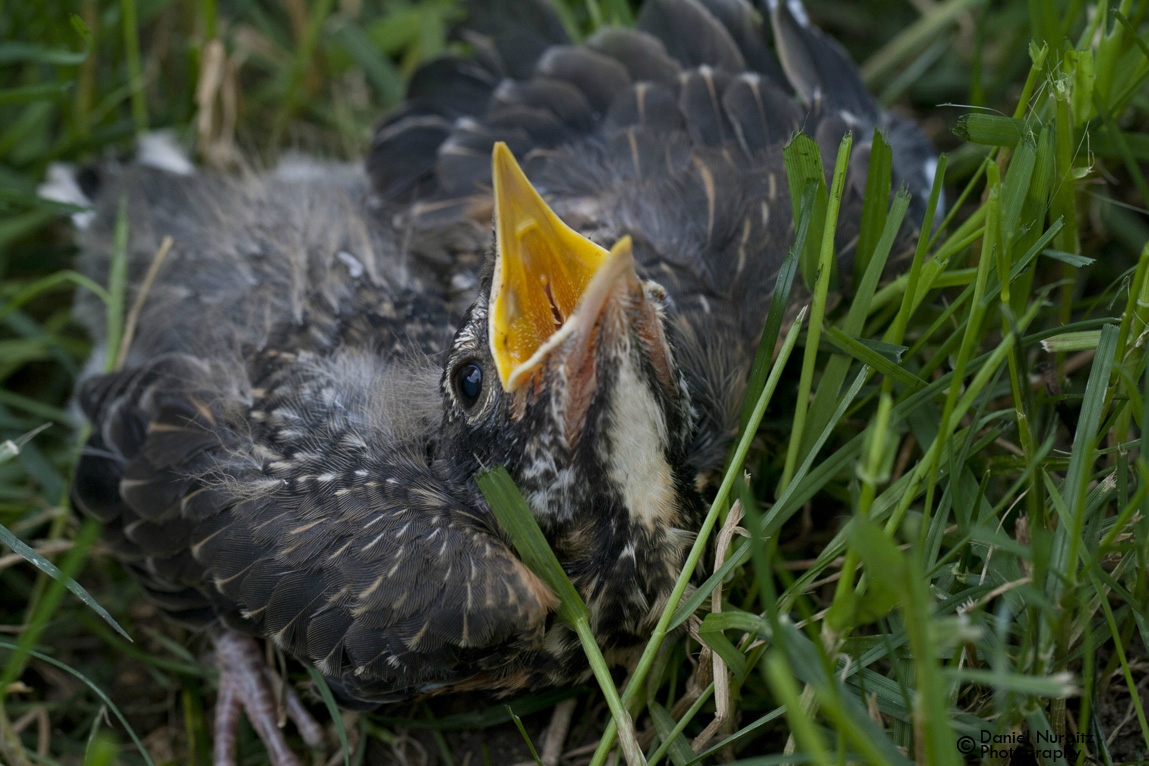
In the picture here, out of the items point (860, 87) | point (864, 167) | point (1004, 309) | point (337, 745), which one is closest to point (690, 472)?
point (1004, 309)

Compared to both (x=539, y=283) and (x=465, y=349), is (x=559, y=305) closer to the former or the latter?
(x=539, y=283)

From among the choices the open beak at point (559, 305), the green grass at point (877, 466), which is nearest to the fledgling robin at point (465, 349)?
the open beak at point (559, 305)

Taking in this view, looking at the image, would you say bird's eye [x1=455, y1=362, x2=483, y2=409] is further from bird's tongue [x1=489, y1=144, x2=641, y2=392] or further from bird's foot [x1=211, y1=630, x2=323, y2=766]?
bird's foot [x1=211, y1=630, x2=323, y2=766]

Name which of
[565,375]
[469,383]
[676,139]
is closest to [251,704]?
[469,383]

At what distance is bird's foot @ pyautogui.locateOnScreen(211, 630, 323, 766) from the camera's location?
190 cm

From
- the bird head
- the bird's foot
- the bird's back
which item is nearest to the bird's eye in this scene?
the bird head

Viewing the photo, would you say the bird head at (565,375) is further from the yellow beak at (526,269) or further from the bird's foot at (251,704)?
the bird's foot at (251,704)

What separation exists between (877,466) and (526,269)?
63 centimetres

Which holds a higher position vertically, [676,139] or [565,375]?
[676,139]

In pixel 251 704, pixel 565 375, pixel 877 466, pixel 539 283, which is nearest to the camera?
pixel 877 466

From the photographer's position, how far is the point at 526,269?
144cm

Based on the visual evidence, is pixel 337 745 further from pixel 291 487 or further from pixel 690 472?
pixel 690 472

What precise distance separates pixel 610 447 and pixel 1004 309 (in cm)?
55

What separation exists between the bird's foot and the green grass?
0.20 feet
